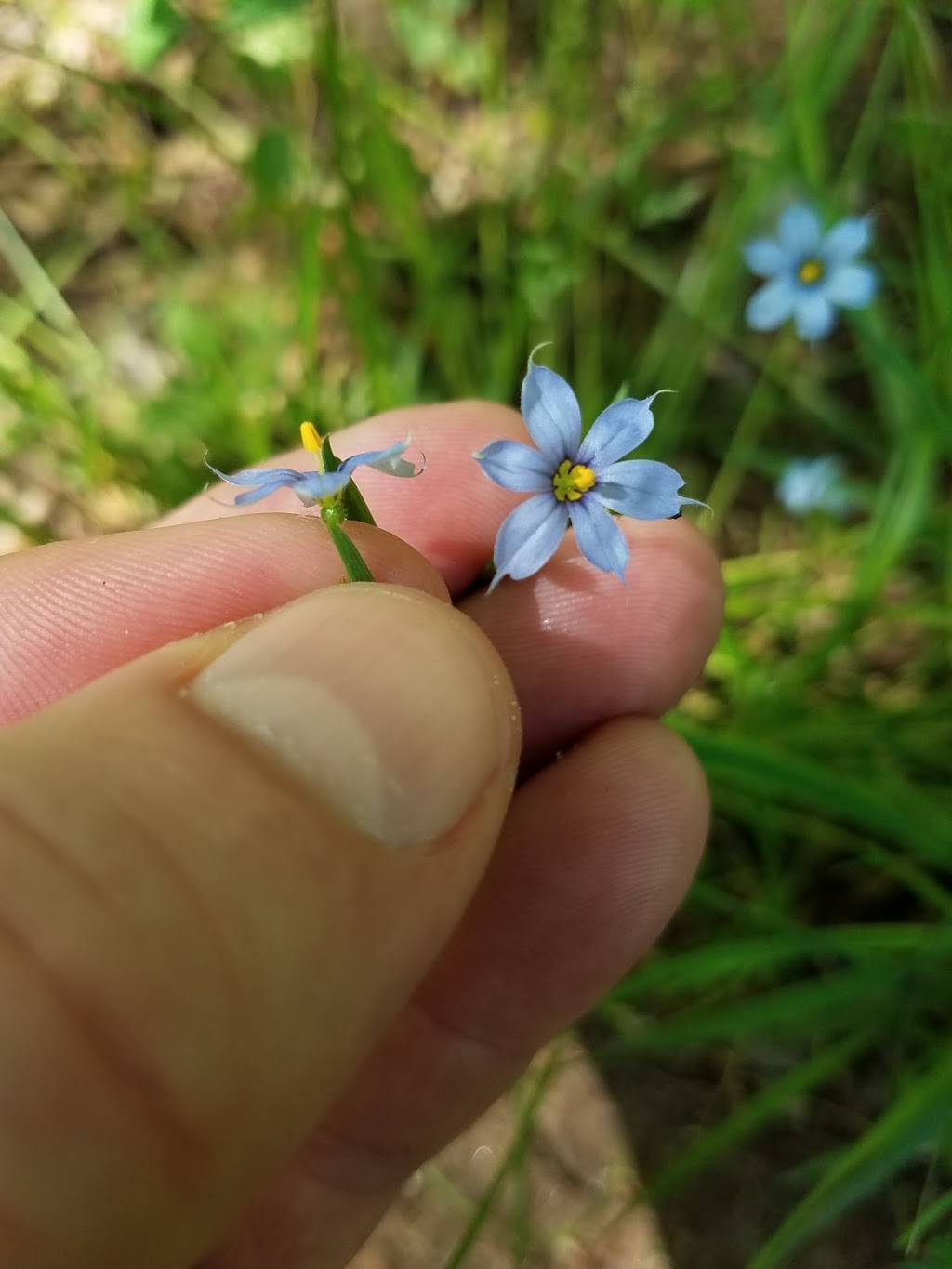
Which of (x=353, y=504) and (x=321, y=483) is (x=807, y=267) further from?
(x=321, y=483)

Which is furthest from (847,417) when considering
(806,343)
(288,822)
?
(288,822)

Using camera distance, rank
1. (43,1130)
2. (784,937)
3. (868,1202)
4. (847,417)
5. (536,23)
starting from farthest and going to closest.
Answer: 1. (536,23)
2. (847,417)
3. (868,1202)
4. (784,937)
5. (43,1130)

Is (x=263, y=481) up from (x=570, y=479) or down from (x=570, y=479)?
up

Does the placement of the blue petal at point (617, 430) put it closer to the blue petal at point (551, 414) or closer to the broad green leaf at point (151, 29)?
the blue petal at point (551, 414)

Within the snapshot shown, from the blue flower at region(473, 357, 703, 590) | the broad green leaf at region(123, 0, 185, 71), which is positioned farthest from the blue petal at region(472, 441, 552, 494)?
the broad green leaf at region(123, 0, 185, 71)

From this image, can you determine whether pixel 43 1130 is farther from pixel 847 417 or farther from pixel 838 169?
pixel 838 169

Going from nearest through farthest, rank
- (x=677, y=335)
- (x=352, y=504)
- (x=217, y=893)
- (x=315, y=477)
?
(x=217, y=893)
(x=315, y=477)
(x=352, y=504)
(x=677, y=335)

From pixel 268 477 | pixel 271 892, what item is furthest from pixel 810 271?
pixel 271 892
